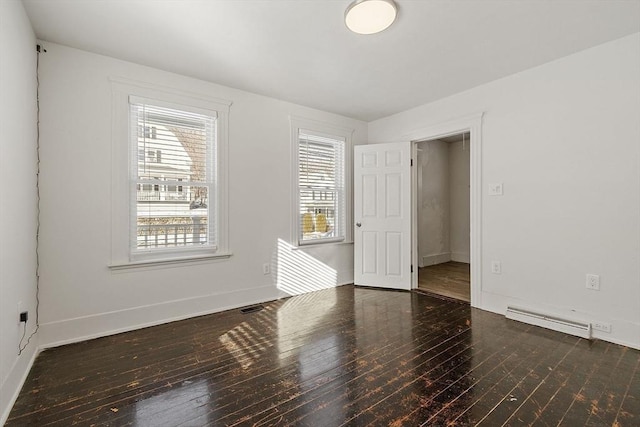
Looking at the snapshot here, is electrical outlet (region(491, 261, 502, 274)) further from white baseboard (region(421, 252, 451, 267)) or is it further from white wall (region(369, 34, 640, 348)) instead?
white baseboard (region(421, 252, 451, 267))

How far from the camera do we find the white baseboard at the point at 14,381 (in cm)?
161

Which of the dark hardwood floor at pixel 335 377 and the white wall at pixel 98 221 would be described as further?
the white wall at pixel 98 221

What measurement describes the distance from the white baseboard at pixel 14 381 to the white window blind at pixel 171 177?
1.04 metres

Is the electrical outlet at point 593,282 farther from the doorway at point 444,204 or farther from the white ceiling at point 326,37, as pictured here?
the doorway at point 444,204

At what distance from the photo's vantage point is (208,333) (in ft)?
8.96

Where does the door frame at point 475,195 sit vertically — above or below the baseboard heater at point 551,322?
above

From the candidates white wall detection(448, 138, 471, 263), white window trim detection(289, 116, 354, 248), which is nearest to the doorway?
white wall detection(448, 138, 471, 263)

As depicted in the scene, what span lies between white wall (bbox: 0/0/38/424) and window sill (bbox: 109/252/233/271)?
61 centimetres

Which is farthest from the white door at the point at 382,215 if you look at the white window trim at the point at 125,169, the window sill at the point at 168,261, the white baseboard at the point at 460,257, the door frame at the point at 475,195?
the white baseboard at the point at 460,257

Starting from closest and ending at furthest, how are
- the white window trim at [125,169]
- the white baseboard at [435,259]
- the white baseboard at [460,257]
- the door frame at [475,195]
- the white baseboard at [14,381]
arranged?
the white baseboard at [14,381]
the white window trim at [125,169]
the door frame at [475,195]
the white baseboard at [435,259]
the white baseboard at [460,257]

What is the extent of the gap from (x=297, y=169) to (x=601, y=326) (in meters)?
3.45

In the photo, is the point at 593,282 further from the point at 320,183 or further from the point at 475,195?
the point at 320,183

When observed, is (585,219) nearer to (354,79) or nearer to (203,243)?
(354,79)

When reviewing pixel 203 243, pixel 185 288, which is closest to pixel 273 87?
pixel 203 243
